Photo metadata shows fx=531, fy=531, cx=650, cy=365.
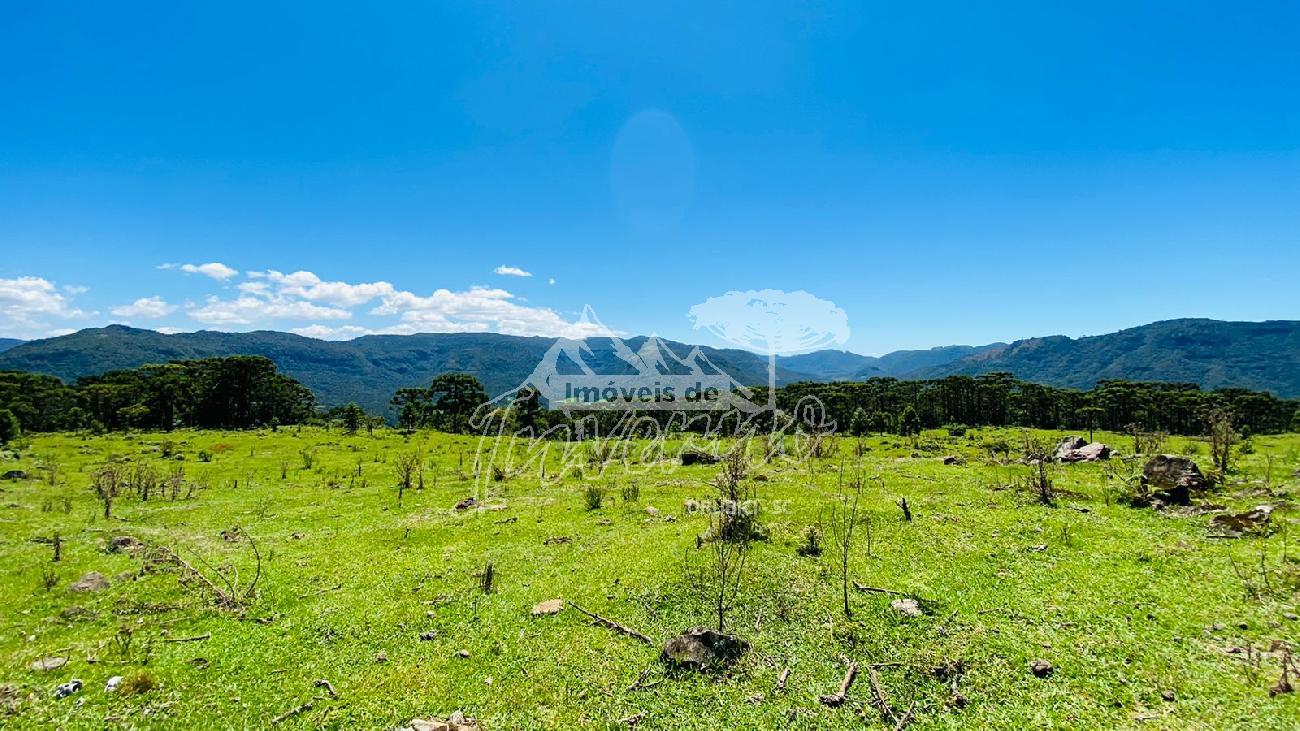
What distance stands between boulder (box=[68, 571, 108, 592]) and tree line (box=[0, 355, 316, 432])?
70210 millimetres

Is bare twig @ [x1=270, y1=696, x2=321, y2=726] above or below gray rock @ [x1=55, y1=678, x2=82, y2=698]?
below

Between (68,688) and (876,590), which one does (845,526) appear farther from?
(68,688)

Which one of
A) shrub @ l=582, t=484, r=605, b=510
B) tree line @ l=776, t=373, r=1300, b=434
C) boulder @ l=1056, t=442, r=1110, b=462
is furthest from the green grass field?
tree line @ l=776, t=373, r=1300, b=434

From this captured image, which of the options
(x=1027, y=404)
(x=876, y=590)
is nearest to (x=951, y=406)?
(x=1027, y=404)

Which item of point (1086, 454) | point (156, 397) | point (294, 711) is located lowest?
point (294, 711)

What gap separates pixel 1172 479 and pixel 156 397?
100 m

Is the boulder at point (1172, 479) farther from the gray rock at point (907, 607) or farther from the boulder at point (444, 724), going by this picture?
the boulder at point (444, 724)

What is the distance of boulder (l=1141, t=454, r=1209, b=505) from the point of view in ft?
57.8

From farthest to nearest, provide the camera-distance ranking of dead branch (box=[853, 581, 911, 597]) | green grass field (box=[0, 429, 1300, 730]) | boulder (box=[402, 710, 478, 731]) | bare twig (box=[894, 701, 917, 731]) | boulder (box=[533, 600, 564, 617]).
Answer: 1. boulder (box=[533, 600, 564, 617])
2. dead branch (box=[853, 581, 911, 597])
3. green grass field (box=[0, 429, 1300, 730])
4. boulder (box=[402, 710, 478, 731])
5. bare twig (box=[894, 701, 917, 731])

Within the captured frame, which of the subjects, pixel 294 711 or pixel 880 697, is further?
pixel 294 711

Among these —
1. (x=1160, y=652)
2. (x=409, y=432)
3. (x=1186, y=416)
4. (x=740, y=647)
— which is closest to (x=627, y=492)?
(x=740, y=647)

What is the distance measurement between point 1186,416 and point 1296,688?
8762 cm

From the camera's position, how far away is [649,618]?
11.8m

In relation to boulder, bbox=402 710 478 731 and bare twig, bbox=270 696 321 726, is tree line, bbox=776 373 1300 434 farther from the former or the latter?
bare twig, bbox=270 696 321 726
